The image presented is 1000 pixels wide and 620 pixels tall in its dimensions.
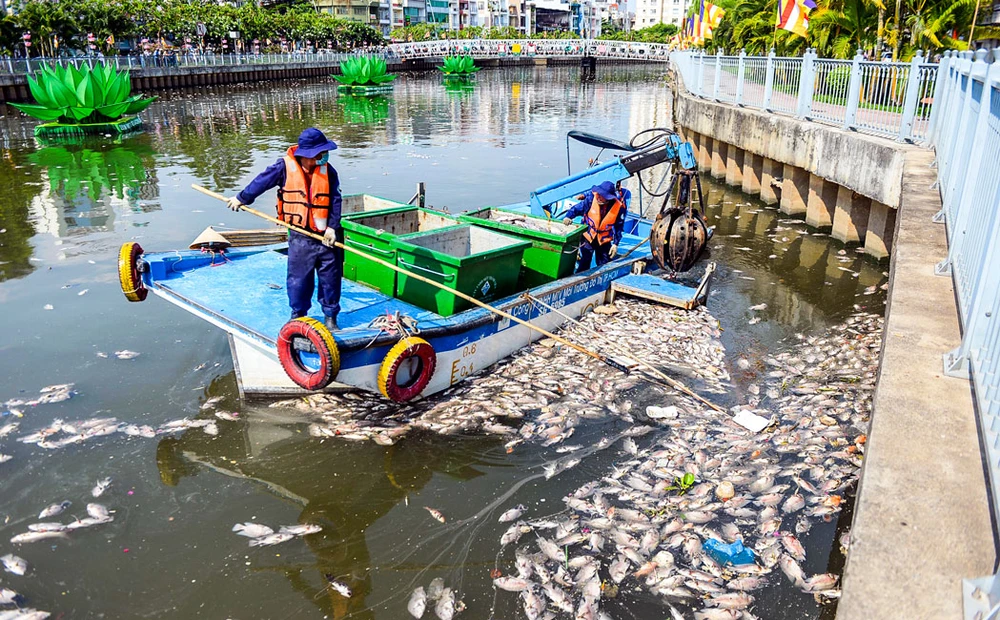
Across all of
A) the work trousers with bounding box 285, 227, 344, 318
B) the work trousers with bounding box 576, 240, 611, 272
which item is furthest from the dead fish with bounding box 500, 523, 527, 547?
the work trousers with bounding box 576, 240, 611, 272

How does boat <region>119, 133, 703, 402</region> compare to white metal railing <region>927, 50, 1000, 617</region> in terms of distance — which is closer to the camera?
white metal railing <region>927, 50, 1000, 617</region>

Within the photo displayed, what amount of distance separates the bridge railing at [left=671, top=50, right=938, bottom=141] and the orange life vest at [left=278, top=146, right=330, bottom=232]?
34.6 feet

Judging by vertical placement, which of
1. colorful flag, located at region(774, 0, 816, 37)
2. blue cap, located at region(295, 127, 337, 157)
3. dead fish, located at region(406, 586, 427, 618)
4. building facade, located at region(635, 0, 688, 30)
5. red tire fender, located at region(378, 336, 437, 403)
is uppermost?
building facade, located at region(635, 0, 688, 30)

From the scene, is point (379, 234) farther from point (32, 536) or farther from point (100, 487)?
point (32, 536)

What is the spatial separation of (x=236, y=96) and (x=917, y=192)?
5093cm

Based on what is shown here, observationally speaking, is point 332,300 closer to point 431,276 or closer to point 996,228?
point 431,276

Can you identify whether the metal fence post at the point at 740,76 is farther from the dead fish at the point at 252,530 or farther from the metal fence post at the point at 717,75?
the dead fish at the point at 252,530

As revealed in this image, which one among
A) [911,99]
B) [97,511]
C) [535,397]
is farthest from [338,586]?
[911,99]

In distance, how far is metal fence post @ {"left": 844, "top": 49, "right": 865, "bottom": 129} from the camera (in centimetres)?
1355

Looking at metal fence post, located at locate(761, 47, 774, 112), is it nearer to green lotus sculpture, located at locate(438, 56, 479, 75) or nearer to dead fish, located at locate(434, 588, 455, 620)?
dead fish, located at locate(434, 588, 455, 620)

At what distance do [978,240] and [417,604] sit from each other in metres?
4.95

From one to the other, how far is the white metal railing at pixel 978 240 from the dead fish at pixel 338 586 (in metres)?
4.06

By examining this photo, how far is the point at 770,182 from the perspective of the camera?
18188mm

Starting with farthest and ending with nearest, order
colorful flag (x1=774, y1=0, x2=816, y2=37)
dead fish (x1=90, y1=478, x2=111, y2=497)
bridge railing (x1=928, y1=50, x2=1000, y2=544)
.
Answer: colorful flag (x1=774, y1=0, x2=816, y2=37) → dead fish (x1=90, y1=478, x2=111, y2=497) → bridge railing (x1=928, y1=50, x2=1000, y2=544)
